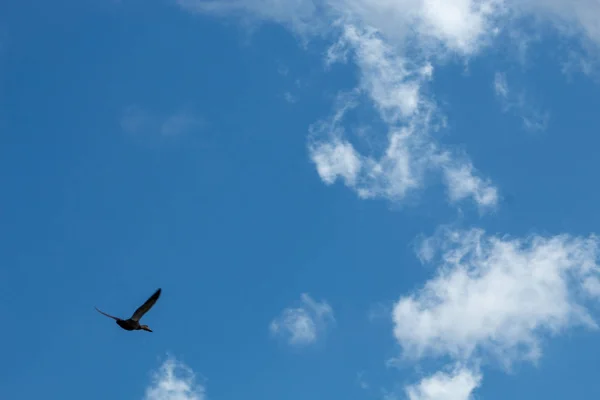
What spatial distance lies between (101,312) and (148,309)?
5.89 meters

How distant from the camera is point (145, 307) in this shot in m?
132

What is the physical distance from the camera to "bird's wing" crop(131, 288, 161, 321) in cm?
13162

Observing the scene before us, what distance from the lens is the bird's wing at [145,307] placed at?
432ft

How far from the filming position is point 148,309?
133m

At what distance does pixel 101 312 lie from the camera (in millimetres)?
127688
